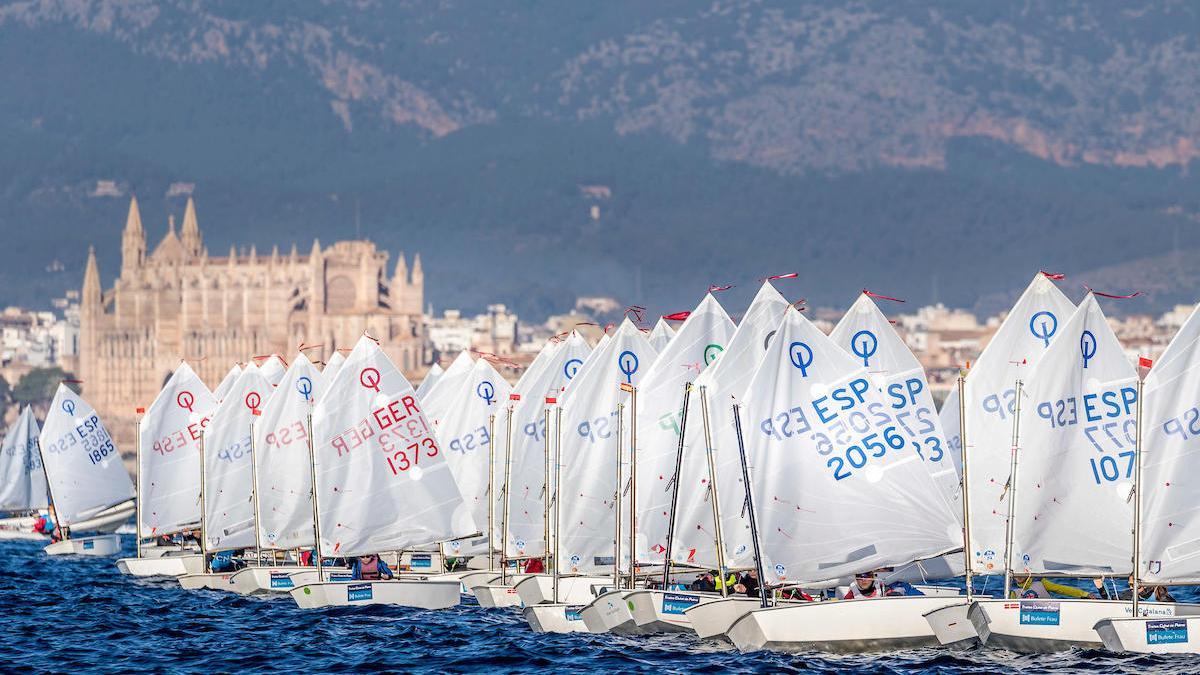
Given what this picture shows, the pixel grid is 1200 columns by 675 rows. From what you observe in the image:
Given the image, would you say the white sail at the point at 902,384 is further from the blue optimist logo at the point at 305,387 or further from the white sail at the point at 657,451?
the blue optimist logo at the point at 305,387

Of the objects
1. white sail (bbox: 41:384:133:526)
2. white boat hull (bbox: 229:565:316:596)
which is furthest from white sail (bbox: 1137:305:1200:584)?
white sail (bbox: 41:384:133:526)

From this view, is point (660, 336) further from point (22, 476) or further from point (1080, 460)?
point (22, 476)

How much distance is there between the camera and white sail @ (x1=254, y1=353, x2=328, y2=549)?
53375 mm

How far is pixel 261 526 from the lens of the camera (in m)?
53.8

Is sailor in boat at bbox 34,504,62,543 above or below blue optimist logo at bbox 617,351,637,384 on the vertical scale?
below

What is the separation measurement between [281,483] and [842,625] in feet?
65.2

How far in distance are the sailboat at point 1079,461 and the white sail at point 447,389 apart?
71.2 ft

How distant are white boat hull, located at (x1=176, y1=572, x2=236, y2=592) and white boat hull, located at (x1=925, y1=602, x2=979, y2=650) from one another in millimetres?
21024

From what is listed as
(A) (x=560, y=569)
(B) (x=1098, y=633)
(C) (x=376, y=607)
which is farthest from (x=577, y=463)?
(B) (x=1098, y=633)

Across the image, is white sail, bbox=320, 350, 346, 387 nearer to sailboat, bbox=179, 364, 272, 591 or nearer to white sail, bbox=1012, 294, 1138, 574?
sailboat, bbox=179, 364, 272, 591

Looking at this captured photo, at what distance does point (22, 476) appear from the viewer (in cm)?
9462

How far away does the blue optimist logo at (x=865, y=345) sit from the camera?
134 ft

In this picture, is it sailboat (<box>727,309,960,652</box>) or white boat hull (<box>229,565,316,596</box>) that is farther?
white boat hull (<box>229,565,316,596</box>)

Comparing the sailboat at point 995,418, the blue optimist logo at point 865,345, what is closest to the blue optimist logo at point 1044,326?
the sailboat at point 995,418
